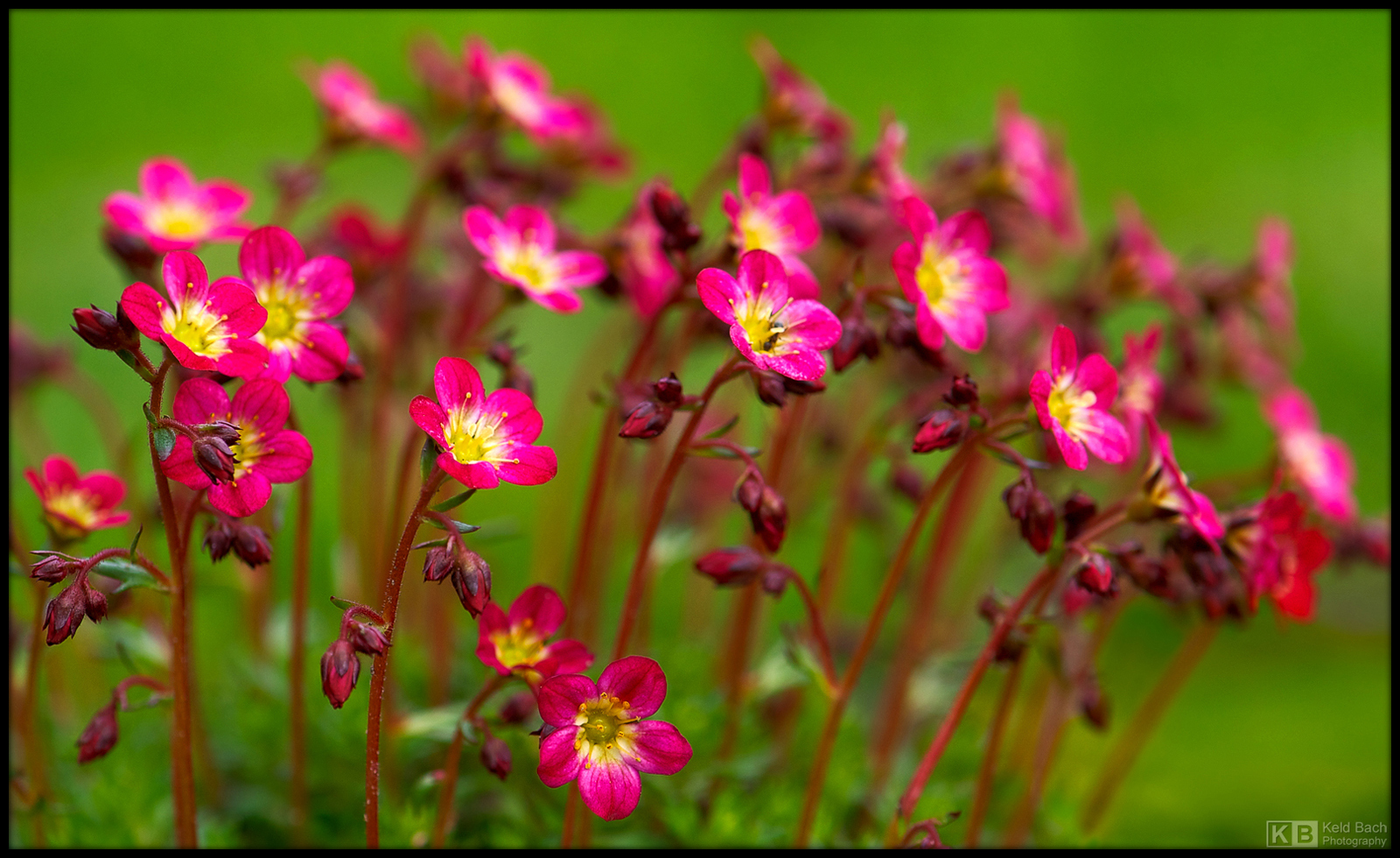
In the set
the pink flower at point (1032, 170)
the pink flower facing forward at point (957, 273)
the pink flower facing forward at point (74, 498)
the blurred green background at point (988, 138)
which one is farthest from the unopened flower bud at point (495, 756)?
the pink flower at point (1032, 170)

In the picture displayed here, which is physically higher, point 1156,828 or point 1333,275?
point 1333,275

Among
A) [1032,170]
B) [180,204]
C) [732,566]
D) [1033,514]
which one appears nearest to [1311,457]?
[1032,170]

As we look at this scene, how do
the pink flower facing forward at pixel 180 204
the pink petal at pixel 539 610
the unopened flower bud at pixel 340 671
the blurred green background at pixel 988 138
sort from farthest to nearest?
the blurred green background at pixel 988 138 → the pink flower facing forward at pixel 180 204 → the pink petal at pixel 539 610 → the unopened flower bud at pixel 340 671

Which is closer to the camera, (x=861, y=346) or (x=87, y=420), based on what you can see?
(x=861, y=346)

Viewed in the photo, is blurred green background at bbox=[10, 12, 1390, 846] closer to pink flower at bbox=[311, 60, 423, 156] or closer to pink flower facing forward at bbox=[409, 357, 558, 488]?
pink flower at bbox=[311, 60, 423, 156]

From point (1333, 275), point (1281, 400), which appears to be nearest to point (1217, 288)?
point (1281, 400)

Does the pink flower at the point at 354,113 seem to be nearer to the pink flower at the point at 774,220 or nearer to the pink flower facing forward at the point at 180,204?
the pink flower facing forward at the point at 180,204

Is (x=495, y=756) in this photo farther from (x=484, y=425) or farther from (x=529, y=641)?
(x=484, y=425)

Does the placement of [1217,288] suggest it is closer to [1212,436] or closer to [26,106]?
[1212,436]
